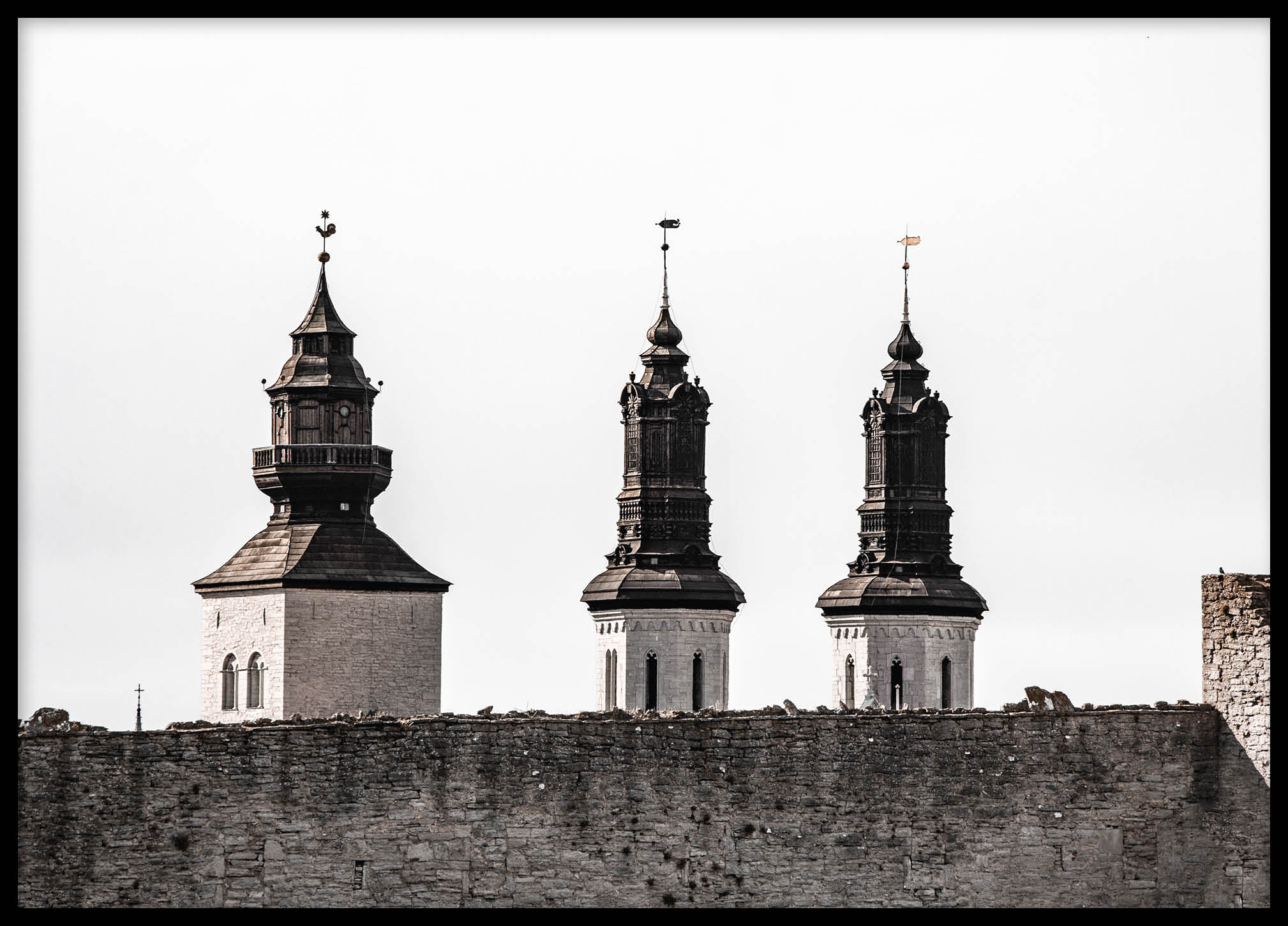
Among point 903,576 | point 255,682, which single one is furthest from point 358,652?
point 903,576

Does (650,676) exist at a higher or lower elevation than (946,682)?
lower

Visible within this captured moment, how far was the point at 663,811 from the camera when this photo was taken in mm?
35500

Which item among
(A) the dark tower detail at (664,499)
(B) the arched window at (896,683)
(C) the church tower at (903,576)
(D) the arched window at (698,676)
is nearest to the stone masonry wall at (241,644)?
(A) the dark tower detail at (664,499)

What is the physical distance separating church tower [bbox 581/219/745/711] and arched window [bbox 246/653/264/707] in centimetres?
1743

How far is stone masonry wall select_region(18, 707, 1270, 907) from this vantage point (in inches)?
1348

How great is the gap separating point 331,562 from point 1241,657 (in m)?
27.6

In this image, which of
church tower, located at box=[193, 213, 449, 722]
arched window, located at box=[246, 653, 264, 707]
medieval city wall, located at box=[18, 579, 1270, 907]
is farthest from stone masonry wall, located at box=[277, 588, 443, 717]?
medieval city wall, located at box=[18, 579, 1270, 907]

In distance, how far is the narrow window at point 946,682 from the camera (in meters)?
84.4

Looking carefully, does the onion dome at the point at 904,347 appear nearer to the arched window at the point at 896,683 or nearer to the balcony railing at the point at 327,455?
the arched window at the point at 896,683

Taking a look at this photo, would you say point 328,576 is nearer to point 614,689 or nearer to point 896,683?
point 614,689

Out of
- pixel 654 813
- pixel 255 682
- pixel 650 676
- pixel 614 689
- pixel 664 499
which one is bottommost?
pixel 654 813

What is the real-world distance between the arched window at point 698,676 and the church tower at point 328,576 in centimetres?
1839

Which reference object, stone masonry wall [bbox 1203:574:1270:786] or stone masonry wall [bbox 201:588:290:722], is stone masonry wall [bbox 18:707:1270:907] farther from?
stone masonry wall [bbox 201:588:290:722]
